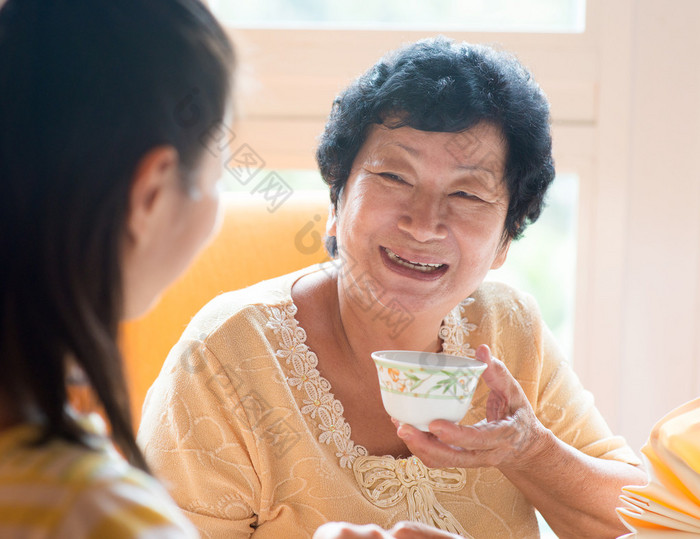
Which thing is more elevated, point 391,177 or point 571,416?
point 391,177

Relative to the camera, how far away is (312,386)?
136cm

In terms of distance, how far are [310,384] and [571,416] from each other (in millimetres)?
567

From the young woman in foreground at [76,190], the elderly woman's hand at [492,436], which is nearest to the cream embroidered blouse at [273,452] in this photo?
the elderly woman's hand at [492,436]

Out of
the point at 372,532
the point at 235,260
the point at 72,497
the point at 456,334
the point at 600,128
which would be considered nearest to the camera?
the point at 72,497

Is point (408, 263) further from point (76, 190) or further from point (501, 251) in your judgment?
point (76, 190)

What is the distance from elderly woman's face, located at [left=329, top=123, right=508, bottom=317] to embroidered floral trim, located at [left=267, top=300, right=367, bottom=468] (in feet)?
0.51

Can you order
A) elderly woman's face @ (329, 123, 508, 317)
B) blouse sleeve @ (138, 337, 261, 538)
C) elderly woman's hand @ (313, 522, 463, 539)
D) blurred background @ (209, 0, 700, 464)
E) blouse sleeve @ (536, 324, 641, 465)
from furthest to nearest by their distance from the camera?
1. blurred background @ (209, 0, 700, 464)
2. blouse sleeve @ (536, 324, 641, 465)
3. elderly woman's face @ (329, 123, 508, 317)
4. blouse sleeve @ (138, 337, 261, 538)
5. elderly woman's hand @ (313, 522, 463, 539)

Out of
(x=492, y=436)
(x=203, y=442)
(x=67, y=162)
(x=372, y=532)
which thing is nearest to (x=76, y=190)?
(x=67, y=162)

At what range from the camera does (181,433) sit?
123 centimetres

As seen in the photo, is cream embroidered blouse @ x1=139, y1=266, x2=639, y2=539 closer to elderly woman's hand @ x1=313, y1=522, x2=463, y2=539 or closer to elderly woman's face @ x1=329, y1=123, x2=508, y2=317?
elderly woman's face @ x1=329, y1=123, x2=508, y2=317

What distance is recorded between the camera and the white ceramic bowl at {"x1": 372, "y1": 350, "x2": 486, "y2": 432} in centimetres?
104

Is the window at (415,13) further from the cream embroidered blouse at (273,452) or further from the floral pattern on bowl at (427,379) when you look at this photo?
the floral pattern on bowl at (427,379)

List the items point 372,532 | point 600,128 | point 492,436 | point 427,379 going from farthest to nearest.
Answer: point 600,128 < point 492,436 < point 427,379 < point 372,532

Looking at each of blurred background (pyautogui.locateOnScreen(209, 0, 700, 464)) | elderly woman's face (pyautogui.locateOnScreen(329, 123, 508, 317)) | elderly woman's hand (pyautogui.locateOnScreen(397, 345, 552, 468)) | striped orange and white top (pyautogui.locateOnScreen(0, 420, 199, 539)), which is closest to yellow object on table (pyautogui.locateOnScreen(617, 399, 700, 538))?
A: elderly woman's hand (pyautogui.locateOnScreen(397, 345, 552, 468))
